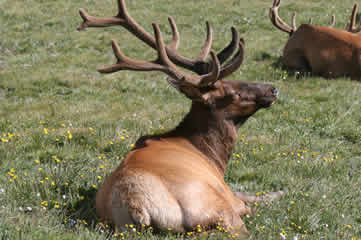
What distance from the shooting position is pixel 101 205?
4039 mm

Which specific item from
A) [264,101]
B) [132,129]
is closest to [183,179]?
[264,101]

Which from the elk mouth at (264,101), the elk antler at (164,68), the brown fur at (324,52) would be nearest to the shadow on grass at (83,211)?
the elk antler at (164,68)

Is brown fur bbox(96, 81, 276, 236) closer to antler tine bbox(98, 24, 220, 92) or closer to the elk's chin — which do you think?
the elk's chin

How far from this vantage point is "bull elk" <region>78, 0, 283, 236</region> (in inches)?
146

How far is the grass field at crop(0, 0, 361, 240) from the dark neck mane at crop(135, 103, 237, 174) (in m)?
0.41

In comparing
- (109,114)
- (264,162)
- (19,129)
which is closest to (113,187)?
(264,162)

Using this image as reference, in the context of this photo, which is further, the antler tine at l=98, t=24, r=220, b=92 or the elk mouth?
the elk mouth

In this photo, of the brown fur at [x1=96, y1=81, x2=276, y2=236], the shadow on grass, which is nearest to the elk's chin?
the brown fur at [x1=96, y1=81, x2=276, y2=236]

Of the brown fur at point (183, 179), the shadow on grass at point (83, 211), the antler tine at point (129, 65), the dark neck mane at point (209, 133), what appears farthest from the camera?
the dark neck mane at point (209, 133)

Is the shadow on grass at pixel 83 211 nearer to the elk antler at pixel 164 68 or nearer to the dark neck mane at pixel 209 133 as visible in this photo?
the dark neck mane at pixel 209 133

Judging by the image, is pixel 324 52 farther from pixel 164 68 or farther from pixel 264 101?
pixel 164 68

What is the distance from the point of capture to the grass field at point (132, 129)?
437 centimetres

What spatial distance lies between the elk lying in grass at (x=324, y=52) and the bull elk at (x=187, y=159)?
212 inches

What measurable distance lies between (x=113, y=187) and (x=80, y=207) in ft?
2.40
